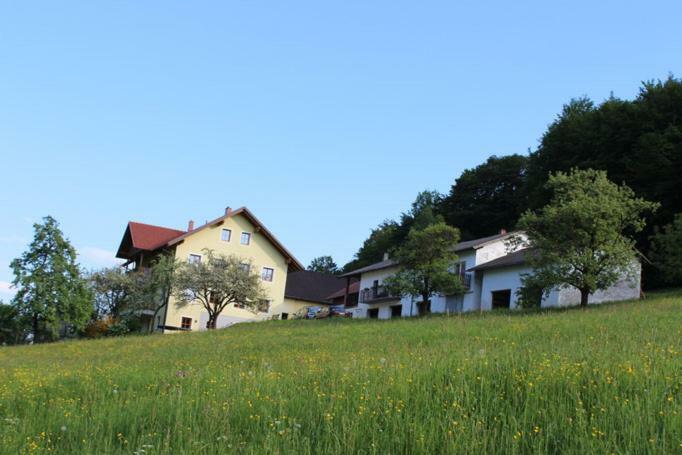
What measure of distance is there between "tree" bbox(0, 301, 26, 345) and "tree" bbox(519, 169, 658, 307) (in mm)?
37008

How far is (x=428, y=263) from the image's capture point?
39.8 m

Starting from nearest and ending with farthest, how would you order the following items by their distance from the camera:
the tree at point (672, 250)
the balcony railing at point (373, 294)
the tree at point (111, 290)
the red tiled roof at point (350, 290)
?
the tree at point (672, 250) → the tree at point (111, 290) → the balcony railing at point (373, 294) → the red tiled roof at point (350, 290)

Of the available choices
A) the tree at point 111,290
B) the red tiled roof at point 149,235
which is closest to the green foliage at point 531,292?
the tree at point 111,290

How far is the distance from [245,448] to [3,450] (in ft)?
8.89

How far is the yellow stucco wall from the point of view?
58.4 metres

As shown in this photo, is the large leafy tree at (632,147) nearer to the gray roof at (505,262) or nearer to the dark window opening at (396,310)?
the gray roof at (505,262)

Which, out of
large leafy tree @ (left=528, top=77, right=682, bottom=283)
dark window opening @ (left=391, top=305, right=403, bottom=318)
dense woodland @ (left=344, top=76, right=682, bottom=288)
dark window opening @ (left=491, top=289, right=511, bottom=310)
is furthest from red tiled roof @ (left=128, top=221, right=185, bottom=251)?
large leafy tree @ (left=528, top=77, right=682, bottom=283)

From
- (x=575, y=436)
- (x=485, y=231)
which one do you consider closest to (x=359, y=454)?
(x=575, y=436)

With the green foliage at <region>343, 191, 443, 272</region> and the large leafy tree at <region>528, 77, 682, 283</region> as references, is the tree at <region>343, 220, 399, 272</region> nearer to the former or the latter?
the green foliage at <region>343, 191, 443, 272</region>

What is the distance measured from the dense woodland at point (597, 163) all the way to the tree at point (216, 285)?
510 inches

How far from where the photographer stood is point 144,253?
64.7 metres

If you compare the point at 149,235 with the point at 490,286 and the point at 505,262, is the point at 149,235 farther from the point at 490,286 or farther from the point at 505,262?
the point at 505,262

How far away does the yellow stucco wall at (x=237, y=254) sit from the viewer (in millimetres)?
58375

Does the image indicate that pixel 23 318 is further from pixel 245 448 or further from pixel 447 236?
pixel 245 448
